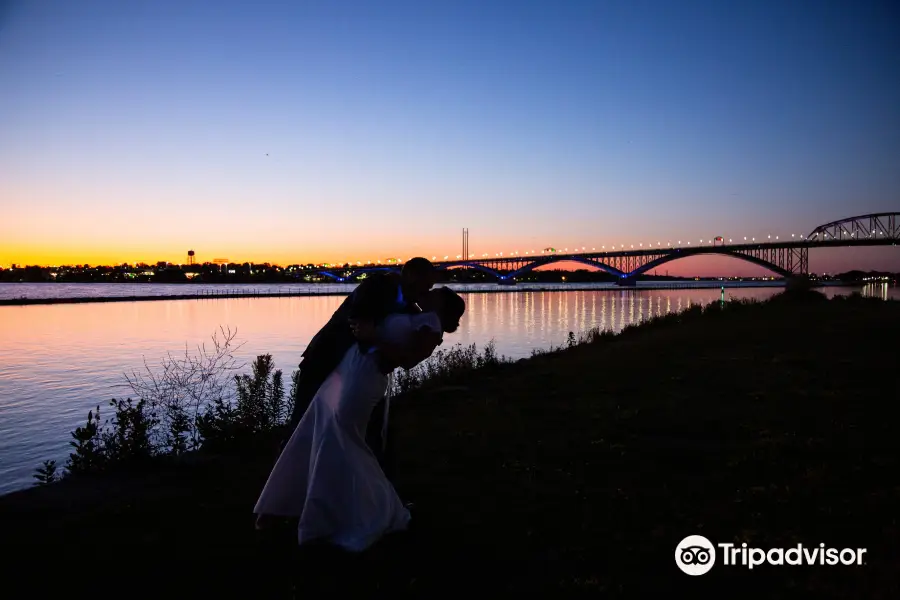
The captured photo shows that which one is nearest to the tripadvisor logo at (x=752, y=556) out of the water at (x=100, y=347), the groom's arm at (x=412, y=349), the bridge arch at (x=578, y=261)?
the groom's arm at (x=412, y=349)

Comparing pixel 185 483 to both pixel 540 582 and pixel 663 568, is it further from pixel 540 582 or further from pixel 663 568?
pixel 663 568

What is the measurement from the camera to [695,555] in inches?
168

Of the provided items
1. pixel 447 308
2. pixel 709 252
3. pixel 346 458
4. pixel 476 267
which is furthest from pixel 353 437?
pixel 476 267

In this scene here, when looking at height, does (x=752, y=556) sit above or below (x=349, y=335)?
below

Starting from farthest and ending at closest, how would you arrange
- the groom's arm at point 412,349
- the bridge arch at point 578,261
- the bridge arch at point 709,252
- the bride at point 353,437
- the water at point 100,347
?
the bridge arch at point 578,261 < the bridge arch at point 709,252 < the water at point 100,347 < the bride at point 353,437 < the groom's arm at point 412,349

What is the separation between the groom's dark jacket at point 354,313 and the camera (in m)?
4.15

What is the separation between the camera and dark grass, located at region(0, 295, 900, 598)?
3.95m

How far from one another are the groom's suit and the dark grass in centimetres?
97

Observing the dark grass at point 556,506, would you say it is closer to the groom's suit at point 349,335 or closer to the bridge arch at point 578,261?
the groom's suit at point 349,335

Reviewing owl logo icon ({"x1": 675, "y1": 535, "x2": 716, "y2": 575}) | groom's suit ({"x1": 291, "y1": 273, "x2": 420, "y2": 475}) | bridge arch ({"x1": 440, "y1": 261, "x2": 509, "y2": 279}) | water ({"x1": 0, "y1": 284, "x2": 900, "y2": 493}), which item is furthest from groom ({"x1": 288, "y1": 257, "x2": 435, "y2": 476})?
bridge arch ({"x1": 440, "y1": 261, "x2": 509, "y2": 279})

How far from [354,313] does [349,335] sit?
345 mm

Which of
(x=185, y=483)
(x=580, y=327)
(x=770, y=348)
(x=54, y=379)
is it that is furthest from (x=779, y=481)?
(x=580, y=327)

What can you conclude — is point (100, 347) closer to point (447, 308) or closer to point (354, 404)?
point (354, 404)

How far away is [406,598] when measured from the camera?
373 cm
